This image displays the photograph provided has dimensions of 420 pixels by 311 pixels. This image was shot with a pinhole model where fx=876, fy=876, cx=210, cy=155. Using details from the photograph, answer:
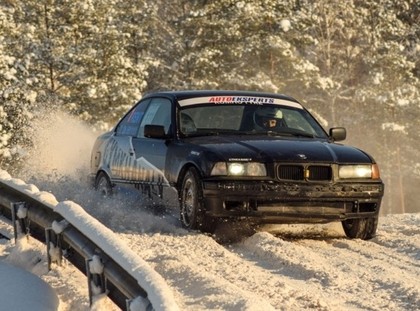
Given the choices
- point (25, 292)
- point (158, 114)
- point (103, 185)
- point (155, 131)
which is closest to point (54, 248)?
point (25, 292)

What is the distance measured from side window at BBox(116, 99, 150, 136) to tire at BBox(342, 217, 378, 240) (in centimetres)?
280

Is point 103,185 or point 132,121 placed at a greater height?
point 132,121

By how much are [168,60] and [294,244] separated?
34.4 m

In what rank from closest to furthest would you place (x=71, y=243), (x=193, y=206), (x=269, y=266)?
(x=71, y=243), (x=269, y=266), (x=193, y=206)

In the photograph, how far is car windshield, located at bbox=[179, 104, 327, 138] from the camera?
9.04m

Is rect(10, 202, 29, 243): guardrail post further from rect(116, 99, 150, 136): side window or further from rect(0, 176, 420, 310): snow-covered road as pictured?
rect(116, 99, 150, 136): side window

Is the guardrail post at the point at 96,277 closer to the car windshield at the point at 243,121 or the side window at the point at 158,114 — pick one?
the car windshield at the point at 243,121

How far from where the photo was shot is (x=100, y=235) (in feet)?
16.8

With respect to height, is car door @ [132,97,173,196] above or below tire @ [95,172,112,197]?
above

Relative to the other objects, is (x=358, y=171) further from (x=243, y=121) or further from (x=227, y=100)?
(x=227, y=100)

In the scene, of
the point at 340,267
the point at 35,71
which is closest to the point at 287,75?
the point at 35,71

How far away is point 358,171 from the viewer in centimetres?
822

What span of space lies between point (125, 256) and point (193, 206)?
3385mm

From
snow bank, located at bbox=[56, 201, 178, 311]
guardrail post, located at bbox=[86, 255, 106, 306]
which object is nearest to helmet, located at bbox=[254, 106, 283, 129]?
snow bank, located at bbox=[56, 201, 178, 311]
